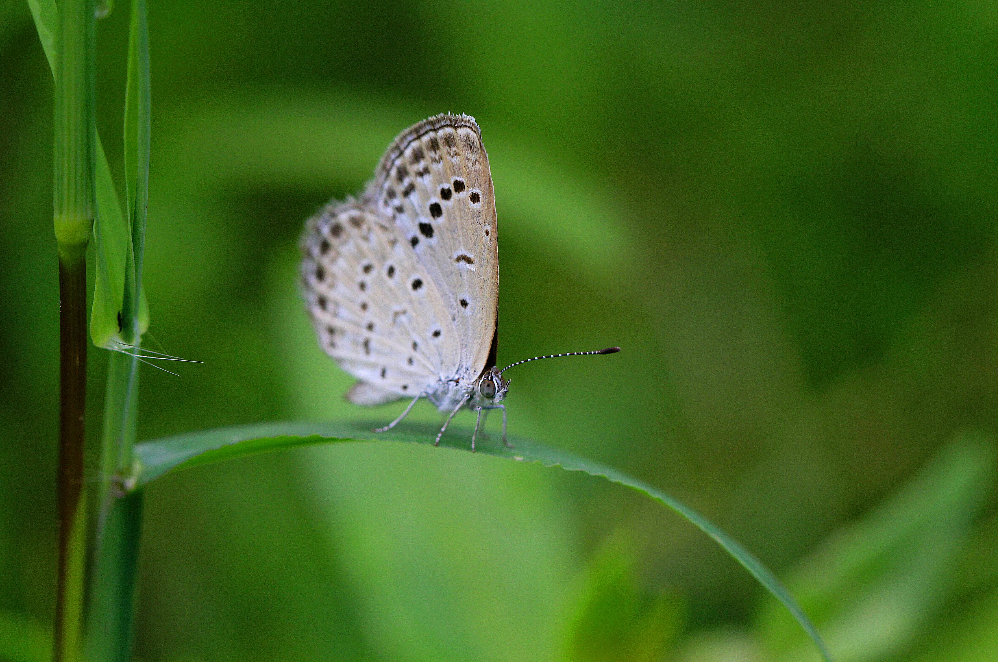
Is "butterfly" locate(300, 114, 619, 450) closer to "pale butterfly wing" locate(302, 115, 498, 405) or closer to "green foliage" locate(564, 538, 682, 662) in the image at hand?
"pale butterfly wing" locate(302, 115, 498, 405)

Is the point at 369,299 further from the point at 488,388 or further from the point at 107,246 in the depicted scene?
the point at 107,246

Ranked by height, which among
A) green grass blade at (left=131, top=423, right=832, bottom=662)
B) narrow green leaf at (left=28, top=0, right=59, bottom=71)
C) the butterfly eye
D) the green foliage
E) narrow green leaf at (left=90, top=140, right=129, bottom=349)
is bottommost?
the green foliage

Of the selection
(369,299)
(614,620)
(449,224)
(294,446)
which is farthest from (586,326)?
(294,446)

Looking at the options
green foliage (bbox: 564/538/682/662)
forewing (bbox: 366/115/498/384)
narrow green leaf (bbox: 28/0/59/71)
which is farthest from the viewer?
forewing (bbox: 366/115/498/384)

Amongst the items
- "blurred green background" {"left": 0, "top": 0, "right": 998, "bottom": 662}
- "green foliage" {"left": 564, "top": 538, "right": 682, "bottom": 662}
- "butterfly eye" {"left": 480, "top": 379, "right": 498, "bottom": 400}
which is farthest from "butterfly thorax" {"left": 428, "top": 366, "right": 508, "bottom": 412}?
"green foliage" {"left": 564, "top": 538, "right": 682, "bottom": 662}

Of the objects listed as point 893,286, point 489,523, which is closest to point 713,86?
point 893,286

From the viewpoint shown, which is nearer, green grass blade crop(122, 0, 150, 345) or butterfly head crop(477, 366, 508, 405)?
green grass blade crop(122, 0, 150, 345)
